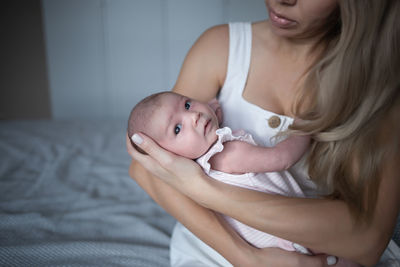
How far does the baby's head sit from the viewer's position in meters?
0.86

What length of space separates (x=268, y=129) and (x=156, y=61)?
8.08 ft

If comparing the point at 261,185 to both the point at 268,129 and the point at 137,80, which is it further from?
the point at 137,80

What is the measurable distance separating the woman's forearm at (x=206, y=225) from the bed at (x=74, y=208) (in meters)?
0.24

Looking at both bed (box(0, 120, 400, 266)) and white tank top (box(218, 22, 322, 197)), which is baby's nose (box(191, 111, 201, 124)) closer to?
white tank top (box(218, 22, 322, 197))

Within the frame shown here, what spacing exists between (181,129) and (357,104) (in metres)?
0.52

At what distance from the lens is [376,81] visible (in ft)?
2.90

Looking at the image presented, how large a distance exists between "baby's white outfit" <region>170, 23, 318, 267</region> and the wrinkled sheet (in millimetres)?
112

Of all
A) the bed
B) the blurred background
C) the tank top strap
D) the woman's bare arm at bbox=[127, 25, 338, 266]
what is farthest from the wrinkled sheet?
the blurred background

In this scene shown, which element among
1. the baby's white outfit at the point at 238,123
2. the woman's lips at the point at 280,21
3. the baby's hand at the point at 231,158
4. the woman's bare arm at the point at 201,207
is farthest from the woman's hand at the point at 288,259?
the woman's lips at the point at 280,21

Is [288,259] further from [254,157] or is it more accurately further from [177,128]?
[177,128]

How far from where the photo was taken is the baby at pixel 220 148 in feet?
2.79

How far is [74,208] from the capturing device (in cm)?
130

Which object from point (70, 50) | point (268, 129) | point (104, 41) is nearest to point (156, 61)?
point (104, 41)

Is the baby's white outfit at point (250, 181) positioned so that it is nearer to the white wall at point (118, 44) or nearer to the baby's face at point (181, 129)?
the baby's face at point (181, 129)
